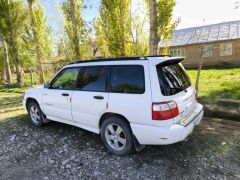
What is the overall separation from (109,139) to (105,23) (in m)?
9.63

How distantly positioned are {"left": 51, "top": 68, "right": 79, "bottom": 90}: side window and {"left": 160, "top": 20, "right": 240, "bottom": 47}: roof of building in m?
23.4

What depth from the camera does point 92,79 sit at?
436 centimetres

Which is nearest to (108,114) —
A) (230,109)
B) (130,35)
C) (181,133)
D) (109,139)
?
(109,139)

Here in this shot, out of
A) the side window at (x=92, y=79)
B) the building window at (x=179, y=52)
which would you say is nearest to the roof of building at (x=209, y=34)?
the building window at (x=179, y=52)

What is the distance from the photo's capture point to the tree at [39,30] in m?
15.5

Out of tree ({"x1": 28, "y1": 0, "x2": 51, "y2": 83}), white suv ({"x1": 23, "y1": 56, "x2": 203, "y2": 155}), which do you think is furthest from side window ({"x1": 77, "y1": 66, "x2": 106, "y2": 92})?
tree ({"x1": 28, "y1": 0, "x2": 51, "y2": 83})

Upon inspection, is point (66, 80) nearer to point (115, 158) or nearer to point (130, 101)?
point (130, 101)

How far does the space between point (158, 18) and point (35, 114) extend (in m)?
5.37

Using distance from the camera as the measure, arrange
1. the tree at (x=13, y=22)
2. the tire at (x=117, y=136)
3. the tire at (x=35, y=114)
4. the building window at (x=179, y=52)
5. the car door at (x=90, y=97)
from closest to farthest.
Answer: the tire at (x=117, y=136) < the car door at (x=90, y=97) < the tire at (x=35, y=114) < the tree at (x=13, y=22) < the building window at (x=179, y=52)

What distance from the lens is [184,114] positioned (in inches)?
147

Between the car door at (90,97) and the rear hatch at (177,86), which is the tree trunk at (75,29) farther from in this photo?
the rear hatch at (177,86)

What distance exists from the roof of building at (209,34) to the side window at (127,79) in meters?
23.6

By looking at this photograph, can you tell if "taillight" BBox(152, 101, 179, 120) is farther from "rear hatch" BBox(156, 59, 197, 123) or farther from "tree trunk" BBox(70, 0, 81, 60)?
"tree trunk" BBox(70, 0, 81, 60)

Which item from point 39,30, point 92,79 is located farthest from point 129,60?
point 39,30
